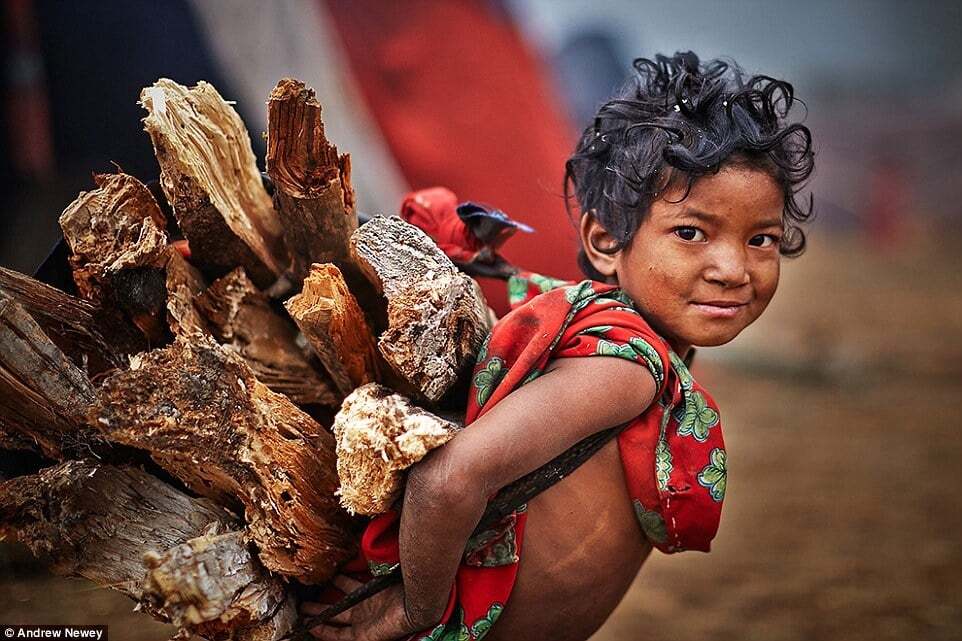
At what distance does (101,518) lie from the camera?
1.38 metres

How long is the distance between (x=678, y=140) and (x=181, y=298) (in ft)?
2.76

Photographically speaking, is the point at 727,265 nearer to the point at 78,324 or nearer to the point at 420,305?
the point at 420,305

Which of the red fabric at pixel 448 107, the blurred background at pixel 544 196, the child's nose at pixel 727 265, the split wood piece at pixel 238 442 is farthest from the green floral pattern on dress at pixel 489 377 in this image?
the red fabric at pixel 448 107

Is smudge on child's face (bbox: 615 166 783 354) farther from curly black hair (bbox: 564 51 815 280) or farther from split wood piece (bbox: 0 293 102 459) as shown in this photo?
split wood piece (bbox: 0 293 102 459)

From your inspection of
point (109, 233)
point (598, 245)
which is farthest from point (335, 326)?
point (598, 245)

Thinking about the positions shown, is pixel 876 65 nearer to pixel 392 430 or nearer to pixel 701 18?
pixel 701 18

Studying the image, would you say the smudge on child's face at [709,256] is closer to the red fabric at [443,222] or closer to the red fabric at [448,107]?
the red fabric at [443,222]

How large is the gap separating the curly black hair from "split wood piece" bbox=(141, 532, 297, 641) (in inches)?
31.4

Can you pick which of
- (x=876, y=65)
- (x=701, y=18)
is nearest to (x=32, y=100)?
(x=701, y=18)

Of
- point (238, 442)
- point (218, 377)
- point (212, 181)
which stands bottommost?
point (238, 442)

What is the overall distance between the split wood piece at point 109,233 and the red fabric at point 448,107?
293 centimetres

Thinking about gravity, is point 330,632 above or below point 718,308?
below

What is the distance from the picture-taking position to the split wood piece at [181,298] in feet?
4.75

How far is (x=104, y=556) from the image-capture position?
1384 millimetres
